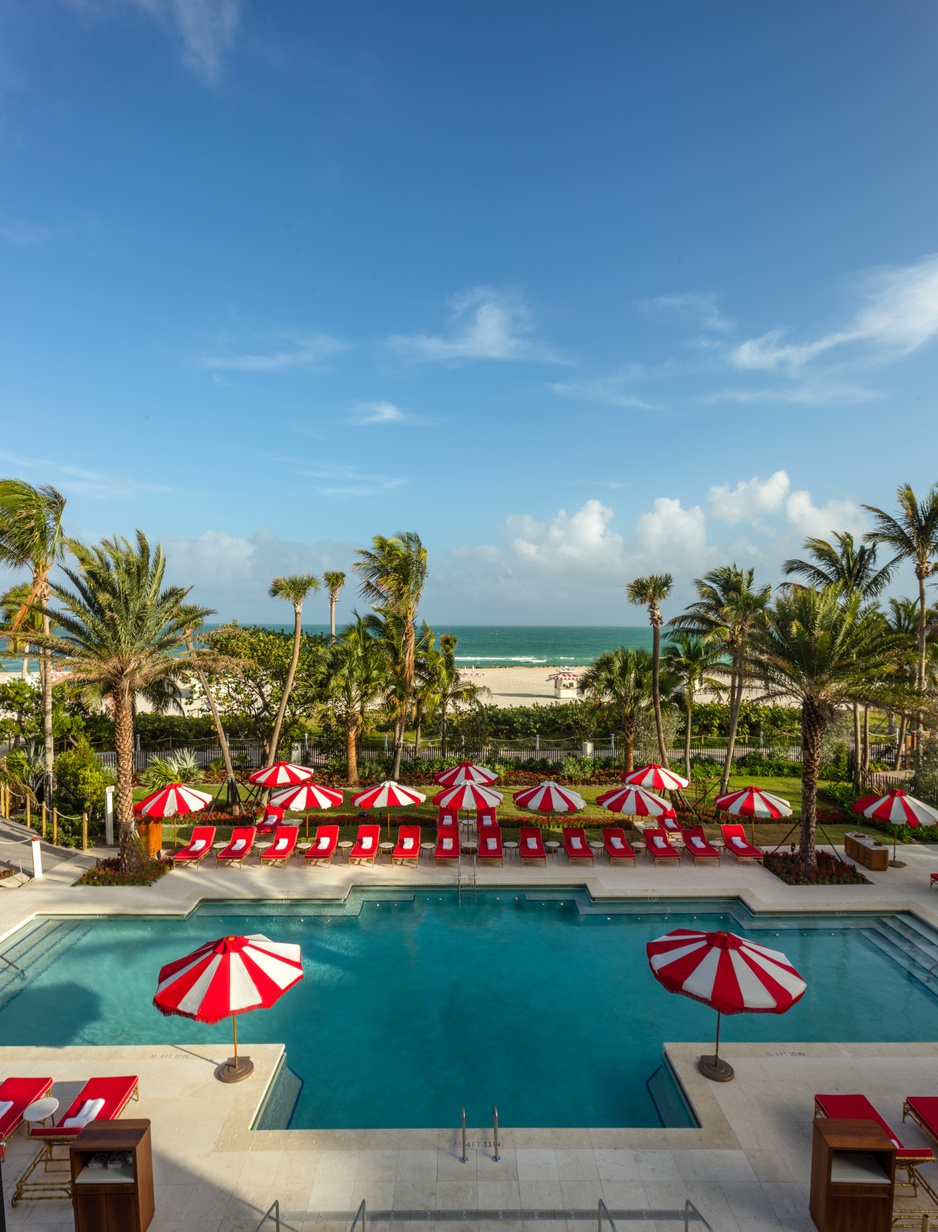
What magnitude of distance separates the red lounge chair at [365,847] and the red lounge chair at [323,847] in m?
0.52

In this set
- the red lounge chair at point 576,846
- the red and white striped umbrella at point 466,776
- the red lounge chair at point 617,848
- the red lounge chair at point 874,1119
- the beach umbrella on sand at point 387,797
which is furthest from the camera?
the red and white striped umbrella at point 466,776

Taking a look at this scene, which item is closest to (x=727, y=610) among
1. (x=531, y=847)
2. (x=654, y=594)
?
(x=654, y=594)

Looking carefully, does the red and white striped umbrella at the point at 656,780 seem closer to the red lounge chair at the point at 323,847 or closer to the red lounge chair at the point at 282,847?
the red lounge chair at the point at 323,847

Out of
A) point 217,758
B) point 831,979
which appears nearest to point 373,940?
point 831,979

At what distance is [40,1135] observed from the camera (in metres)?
7.16

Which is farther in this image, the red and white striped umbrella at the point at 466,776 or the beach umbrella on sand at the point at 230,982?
the red and white striped umbrella at the point at 466,776

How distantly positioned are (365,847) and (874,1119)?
11.8m

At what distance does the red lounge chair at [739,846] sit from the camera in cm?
1661

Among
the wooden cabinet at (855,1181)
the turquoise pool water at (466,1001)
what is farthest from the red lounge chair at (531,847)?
the wooden cabinet at (855,1181)

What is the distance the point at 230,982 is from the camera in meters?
8.13

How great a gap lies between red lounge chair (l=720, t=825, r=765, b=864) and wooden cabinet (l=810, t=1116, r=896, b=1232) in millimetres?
10683

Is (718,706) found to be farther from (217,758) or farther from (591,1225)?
(591,1225)

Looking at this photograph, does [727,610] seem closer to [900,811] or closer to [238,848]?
[900,811]

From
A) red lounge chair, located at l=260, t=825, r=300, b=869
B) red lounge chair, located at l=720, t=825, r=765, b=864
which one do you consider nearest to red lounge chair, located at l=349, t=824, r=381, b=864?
red lounge chair, located at l=260, t=825, r=300, b=869
